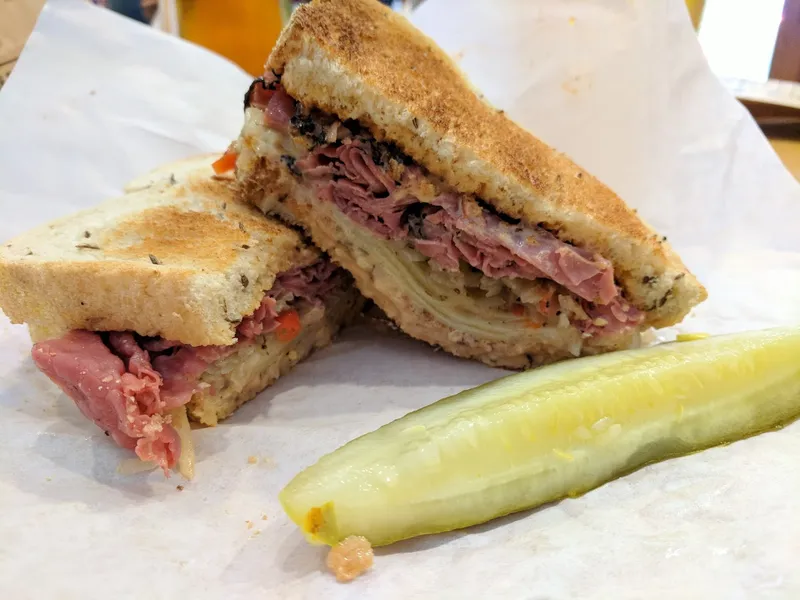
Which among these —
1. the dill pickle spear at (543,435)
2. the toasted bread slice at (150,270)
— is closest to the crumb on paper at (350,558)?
the dill pickle spear at (543,435)

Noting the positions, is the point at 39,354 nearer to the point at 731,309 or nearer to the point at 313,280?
the point at 313,280

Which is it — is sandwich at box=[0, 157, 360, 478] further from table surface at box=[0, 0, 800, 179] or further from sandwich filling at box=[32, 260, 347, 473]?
table surface at box=[0, 0, 800, 179]

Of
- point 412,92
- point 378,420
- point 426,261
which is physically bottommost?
point 378,420

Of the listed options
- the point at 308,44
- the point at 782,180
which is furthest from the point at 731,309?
the point at 308,44

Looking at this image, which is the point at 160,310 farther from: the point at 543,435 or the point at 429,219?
the point at 543,435

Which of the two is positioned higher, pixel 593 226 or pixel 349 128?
pixel 349 128

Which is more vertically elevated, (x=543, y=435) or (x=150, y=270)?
(x=150, y=270)

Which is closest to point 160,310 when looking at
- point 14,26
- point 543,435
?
point 543,435
